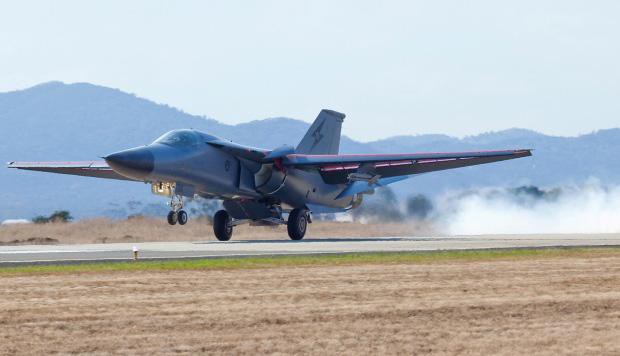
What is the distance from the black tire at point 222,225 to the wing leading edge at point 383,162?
296 cm

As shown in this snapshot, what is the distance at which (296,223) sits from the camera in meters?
41.2

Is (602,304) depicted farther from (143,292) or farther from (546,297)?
(143,292)

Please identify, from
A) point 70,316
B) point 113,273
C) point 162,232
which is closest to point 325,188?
point 162,232

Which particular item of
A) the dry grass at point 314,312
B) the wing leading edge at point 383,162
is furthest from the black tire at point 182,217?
the dry grass at point 314,312

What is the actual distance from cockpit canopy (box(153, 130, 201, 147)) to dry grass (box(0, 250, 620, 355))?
1548 centimetres

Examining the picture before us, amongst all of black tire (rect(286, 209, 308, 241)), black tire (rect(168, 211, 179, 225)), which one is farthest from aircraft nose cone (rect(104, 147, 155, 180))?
black tire (rect(286, 209, 308, 241))

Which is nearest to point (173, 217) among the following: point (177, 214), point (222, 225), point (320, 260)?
point (177, 214)

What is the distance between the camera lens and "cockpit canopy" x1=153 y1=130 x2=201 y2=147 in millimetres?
37062

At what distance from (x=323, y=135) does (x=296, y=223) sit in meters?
A: 6.21

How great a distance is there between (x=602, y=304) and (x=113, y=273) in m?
9.36

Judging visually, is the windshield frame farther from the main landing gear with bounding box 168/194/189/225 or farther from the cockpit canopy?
the main landing gear with bounding box 168/194/189/225

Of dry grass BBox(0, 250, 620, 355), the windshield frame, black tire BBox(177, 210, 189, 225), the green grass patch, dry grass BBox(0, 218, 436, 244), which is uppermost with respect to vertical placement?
the windshield frame

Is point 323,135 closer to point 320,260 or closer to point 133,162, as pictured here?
point 133,162

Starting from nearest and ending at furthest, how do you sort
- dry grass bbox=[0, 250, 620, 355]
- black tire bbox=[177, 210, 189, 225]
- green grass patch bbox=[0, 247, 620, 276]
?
dry grass bbox=[0, 250, 620, 355] < green grass patch bbox=[0, 247, 620, 276] < black tire bbox=[177, 210, 189, 225]
